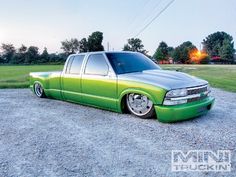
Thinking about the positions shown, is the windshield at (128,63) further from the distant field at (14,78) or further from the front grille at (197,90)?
the distant field at (14,78)

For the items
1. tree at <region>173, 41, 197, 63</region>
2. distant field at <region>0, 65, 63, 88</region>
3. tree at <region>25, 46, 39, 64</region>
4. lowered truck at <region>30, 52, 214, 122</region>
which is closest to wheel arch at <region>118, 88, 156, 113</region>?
lowered truck at <region>30, 52, 214, 122</region>

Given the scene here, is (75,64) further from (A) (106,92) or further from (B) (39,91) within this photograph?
(B) (39,91)

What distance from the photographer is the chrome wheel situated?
8578mm

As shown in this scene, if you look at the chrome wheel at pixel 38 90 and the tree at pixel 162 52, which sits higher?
the tree at pixel 162 52

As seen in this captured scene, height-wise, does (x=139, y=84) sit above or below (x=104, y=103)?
above

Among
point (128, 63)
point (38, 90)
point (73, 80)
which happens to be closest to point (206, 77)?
point (38, 90)

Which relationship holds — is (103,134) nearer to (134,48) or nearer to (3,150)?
(3,150)

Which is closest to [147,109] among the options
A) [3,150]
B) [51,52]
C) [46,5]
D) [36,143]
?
[36,143]

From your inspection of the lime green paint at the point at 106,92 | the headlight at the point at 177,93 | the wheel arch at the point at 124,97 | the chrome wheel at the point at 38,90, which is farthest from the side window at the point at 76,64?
the headlight at the point at 177,93

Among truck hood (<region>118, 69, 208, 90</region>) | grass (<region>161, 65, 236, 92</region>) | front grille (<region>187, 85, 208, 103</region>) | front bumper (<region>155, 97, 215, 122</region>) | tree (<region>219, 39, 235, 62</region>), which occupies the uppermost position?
tree (<region>219, 39, 235, 62</region>)

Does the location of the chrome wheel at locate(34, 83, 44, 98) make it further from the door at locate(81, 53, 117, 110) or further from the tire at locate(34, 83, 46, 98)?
the door at locate(81, 53, 117, 110)

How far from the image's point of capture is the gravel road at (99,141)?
315 centimetres

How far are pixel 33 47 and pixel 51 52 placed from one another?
36.0 ft

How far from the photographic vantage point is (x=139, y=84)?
5.30 m
